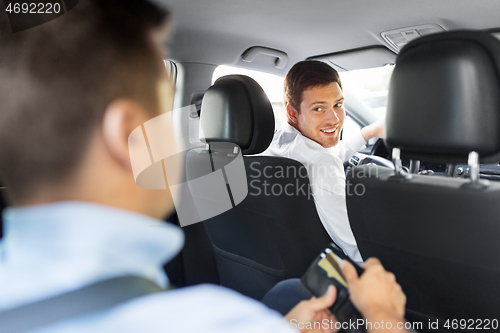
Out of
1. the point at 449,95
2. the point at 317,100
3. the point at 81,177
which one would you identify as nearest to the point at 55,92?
the point at 81,177

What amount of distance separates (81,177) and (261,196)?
1148mm

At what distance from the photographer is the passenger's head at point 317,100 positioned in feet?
6.26

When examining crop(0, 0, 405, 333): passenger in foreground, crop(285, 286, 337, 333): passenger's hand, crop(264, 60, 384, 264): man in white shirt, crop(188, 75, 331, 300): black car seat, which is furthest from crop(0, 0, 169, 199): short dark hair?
crop(264, 60, 384, 264): man in white shirt

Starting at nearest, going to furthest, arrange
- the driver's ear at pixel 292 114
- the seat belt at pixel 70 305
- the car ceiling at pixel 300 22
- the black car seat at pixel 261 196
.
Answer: the seat belt at pixel 70 305, the black car seat at pixel 261 196, the car ceiling at pixel 300 22, the driver's ear at pixel 292 114

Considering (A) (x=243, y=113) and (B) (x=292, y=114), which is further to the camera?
(B) (x=292, y=114)

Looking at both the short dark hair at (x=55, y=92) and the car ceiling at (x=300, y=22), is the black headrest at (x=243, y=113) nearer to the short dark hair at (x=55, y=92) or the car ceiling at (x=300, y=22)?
the car ceiling at (x=300, y=22)

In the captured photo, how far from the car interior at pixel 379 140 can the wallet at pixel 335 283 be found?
1.26 ft

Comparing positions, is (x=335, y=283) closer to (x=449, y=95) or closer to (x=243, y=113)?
(x=449, y=95)

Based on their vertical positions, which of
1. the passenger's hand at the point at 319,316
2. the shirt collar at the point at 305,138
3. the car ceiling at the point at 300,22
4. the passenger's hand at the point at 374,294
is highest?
the car ceiling at the point at 300,22

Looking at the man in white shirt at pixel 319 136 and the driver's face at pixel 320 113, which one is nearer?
the man in white shirt at pixel 319 136

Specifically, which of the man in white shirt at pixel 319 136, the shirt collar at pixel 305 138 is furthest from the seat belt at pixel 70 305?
the shirt collar at pixel 305 138

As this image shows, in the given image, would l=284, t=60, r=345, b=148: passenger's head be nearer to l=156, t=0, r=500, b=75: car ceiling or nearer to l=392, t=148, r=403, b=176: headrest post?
l=156, t=0, r=500, b=75: car ceiling

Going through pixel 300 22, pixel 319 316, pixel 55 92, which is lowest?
pixel 319 316

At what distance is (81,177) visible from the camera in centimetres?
49
